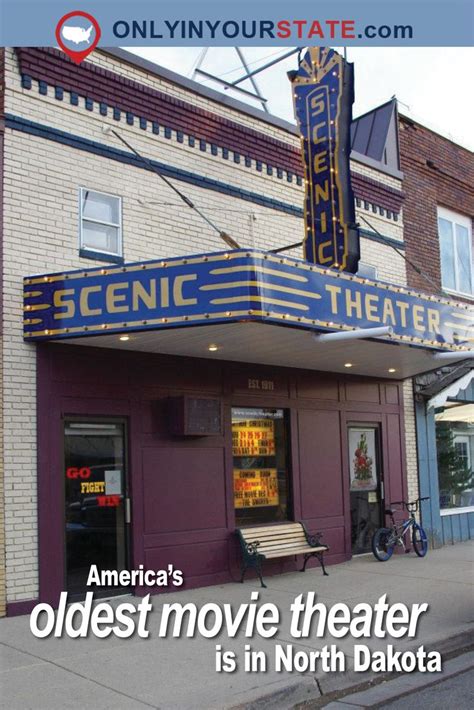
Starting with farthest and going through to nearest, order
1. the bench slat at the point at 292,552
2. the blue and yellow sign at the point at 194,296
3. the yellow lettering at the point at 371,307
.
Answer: the bench slat at the point at 292,552 → the yellow lettering at the point at 371,307 → the blue and yellow sign at the point at 194,296

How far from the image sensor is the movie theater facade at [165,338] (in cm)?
891

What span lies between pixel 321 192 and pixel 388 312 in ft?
7.79

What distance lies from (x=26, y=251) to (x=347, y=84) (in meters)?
5.36

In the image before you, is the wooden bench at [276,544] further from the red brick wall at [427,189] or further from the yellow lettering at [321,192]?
the red brick wall at [427,189]

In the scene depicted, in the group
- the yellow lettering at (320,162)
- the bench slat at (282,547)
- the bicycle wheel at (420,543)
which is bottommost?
the bicycle wheel at (420,543)

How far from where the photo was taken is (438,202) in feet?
53.9

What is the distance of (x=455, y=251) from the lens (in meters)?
16.7

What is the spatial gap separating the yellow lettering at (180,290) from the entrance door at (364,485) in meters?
5.78

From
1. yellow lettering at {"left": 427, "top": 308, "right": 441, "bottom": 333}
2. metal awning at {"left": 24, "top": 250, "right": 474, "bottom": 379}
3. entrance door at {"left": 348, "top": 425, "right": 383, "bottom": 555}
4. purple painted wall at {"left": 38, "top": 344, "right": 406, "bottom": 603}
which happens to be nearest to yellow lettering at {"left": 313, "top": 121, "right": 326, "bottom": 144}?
metal awning at {"left": 24, "top": 250, "right": 474, "bottom": 379}

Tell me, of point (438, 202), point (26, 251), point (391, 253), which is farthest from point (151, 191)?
point (438, 202)

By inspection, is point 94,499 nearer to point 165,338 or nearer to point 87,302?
point 165,338

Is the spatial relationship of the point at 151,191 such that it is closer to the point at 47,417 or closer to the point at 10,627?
the point at 47,417

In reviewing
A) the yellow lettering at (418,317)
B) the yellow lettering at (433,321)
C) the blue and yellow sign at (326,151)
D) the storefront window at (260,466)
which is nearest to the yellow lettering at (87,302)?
the storefront window at (260,466)

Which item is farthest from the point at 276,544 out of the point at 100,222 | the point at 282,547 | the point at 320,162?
the point at 320,162
